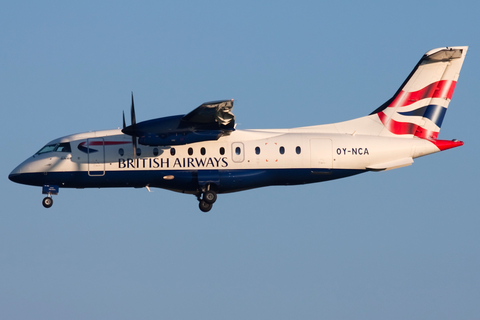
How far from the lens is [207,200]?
23203 millimetres

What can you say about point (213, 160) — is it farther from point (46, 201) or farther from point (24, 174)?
point (24, 174)

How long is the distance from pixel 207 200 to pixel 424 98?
9.56 metres

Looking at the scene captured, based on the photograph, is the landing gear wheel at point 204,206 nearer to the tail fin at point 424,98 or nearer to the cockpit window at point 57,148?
the cockpit window at point 57,148

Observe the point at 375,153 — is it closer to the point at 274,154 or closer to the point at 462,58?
the point at 274,154

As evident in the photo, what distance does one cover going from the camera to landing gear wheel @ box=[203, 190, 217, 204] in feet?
76.1

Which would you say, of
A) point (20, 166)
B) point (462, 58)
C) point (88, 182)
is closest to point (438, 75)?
point (462, 58)

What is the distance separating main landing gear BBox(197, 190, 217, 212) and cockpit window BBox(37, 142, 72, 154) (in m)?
5.27

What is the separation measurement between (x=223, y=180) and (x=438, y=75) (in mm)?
9583

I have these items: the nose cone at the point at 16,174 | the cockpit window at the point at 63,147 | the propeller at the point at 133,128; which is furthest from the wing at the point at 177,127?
the nose cone at the point at 16,174

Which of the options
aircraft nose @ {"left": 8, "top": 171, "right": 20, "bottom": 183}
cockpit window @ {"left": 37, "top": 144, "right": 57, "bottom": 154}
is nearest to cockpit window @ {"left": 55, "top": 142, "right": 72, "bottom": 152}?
cockpit window @ {"left": 37, "top": 144, "right": 57, "bottom": 154}

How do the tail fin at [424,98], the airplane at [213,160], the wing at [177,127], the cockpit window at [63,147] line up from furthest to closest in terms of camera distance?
the tail fin at [424,98] → the cockpit window at [63,147] → the airplane at [213,160] → the wing at [177,127]

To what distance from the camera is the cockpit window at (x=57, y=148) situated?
2344 centimetres

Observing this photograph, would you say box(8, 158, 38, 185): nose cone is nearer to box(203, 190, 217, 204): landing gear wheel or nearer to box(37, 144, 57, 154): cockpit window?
box(37, 144, 57, 154): cockpit window

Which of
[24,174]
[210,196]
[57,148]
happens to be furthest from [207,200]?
[24,174]
